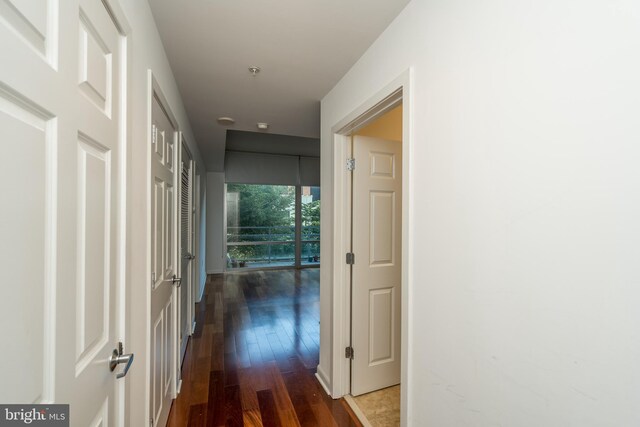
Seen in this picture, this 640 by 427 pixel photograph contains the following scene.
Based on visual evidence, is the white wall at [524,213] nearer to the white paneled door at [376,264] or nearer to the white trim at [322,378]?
the white paneled door at [376,264]

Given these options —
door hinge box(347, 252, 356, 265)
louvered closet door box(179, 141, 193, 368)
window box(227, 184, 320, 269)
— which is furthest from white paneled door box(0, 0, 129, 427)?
window box(227, 184, 320, 269)

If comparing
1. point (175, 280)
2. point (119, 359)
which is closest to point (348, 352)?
point (175, 280)

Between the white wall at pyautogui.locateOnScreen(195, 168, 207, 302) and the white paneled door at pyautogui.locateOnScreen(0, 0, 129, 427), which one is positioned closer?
the white paneled door at pyautogui.locateOnScreen(0, 0, 129, 427)

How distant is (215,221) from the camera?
6.44 m

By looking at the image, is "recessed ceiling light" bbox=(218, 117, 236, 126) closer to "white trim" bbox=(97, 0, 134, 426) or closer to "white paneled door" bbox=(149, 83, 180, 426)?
"white paneled door" bbox=(149, 83, 180, 426)

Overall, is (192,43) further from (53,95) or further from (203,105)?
(53,95)

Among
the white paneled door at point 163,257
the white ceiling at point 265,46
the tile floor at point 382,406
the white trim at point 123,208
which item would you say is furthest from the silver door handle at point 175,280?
the tile floor at point 382,406

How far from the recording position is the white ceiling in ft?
4.65

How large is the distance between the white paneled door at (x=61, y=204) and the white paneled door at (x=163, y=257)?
21.3 inches

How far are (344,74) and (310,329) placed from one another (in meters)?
2.78

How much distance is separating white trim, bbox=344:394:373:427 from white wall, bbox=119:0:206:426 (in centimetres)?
128

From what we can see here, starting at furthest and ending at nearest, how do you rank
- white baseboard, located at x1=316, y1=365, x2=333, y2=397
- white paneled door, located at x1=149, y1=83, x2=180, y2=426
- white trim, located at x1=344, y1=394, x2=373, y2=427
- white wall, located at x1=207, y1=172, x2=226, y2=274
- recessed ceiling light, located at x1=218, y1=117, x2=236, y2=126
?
white wall, located at x1=207, y1=172, x2=226, y2=274 < recessed ceiling light, located at x1=218, y1=117, x2=236, y2=126 < white baseboard, located at x1=316, y1=365, x2=333, y2=397 < white trim, located at x1=344, y1=394, x2=373, y2=427 < white paneled door, located at x1=149, y1=83, x2=180, y2=426

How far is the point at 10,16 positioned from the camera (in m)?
0.50

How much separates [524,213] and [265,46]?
160cm
